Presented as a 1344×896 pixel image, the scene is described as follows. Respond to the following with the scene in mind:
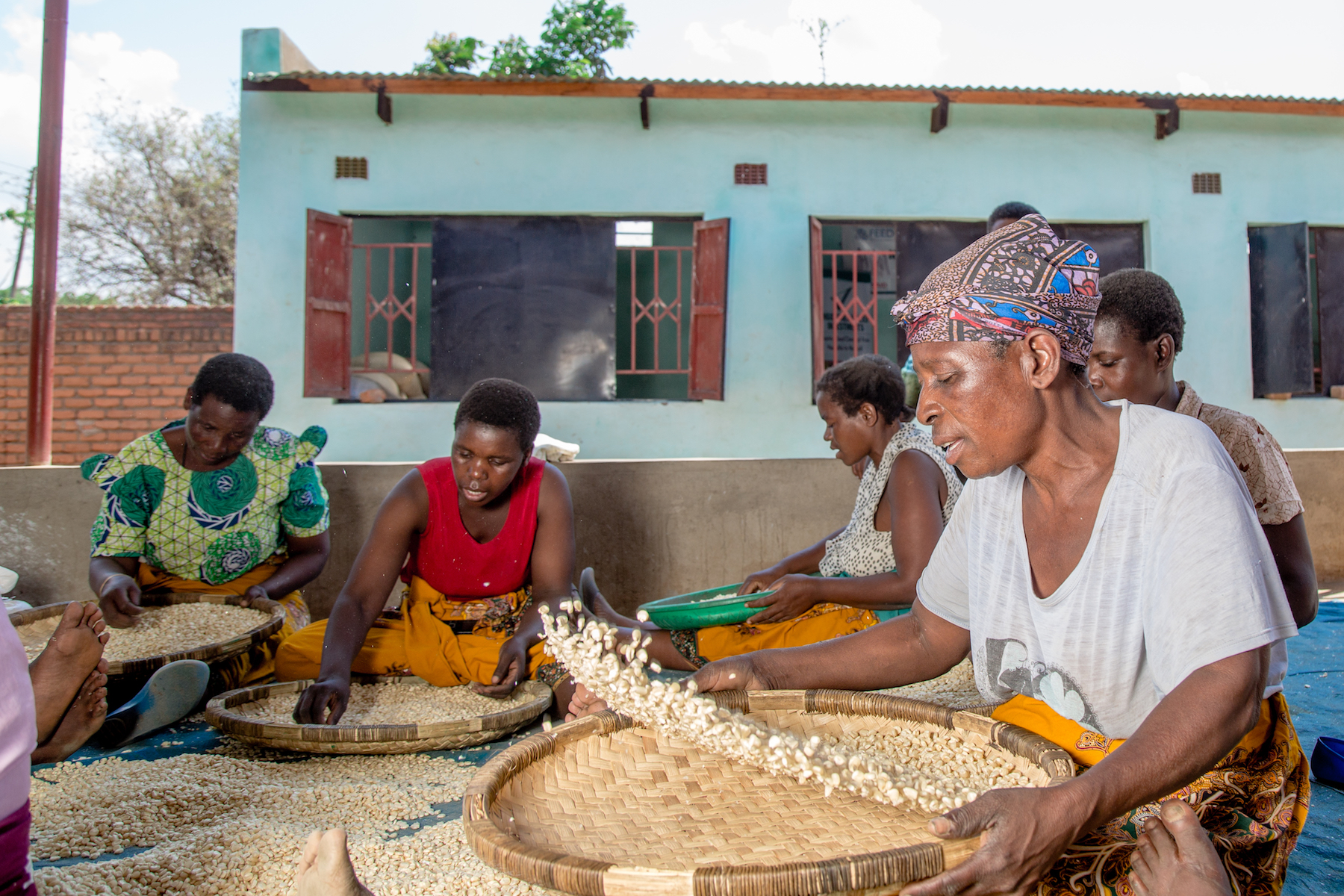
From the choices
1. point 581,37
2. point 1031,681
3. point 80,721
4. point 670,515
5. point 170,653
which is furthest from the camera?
point 581,37

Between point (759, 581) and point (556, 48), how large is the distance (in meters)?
11.4

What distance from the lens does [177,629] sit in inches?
121

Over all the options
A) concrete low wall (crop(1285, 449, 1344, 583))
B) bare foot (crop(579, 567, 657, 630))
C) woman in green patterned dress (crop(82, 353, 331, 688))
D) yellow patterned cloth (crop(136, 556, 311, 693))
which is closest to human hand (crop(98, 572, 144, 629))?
woman in green patterned dress (crop(82, 353, 331, 688))

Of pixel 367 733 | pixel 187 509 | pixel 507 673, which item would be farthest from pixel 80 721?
pixel 187 509

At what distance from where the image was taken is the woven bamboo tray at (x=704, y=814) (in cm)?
108

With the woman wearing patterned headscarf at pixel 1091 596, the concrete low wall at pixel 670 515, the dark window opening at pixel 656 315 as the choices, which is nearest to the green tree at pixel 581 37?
the dark window opening at pixel 656 315

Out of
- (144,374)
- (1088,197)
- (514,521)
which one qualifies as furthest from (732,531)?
(144,374)

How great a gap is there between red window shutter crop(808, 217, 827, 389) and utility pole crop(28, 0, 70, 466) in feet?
16.2

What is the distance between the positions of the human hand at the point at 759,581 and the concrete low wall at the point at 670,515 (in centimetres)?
108

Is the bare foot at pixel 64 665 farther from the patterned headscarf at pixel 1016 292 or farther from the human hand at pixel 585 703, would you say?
the patterned headscarf at pixel 1016 292

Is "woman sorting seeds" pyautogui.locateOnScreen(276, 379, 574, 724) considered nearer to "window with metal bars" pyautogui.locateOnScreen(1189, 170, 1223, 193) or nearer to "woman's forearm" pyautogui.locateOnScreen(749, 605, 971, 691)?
"woman's forearm" pyautogui.locateOnScreen(749, 605, 971, 691)

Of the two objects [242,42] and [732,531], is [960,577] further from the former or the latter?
[242,42]

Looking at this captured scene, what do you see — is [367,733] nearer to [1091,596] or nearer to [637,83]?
[1091,596]

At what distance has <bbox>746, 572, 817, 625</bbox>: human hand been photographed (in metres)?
2.92
